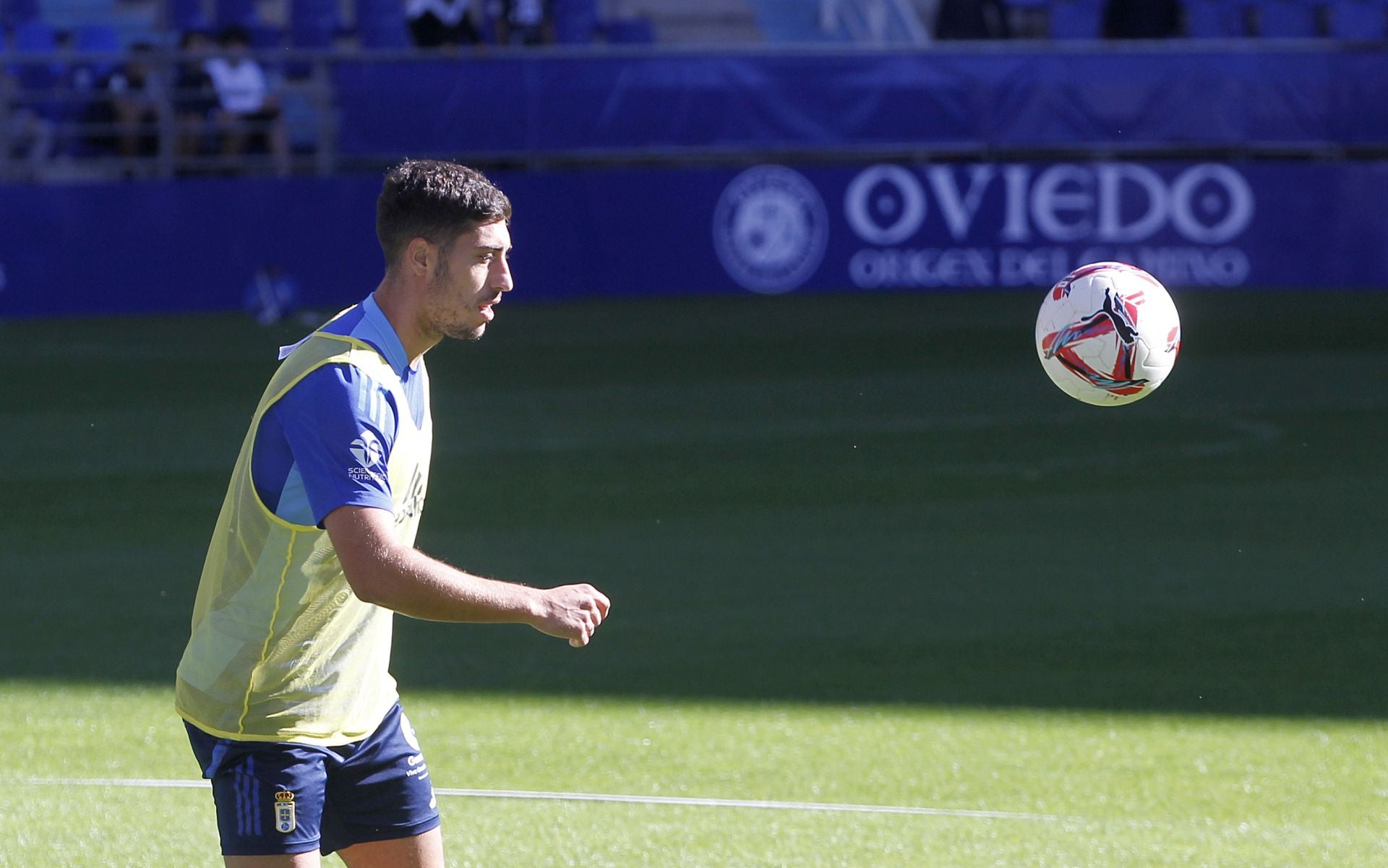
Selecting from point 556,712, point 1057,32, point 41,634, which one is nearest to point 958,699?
point 556,712

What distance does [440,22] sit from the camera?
24.0 meters

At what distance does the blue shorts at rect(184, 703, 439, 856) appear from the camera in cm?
434

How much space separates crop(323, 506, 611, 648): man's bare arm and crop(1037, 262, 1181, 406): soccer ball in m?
2.94

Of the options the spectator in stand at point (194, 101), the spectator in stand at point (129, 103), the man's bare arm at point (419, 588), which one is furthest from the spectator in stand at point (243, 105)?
the man's bare arm at point (419, 588)

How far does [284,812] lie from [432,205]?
1326mm

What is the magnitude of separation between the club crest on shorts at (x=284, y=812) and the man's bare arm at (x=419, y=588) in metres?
0.53

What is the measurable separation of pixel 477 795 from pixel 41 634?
3164 mm

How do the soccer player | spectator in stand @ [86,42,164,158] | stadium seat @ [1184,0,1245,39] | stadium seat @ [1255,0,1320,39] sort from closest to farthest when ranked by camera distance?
the soccer player → spectator in stand @ [86,42,164,158] → stadium seat @ [1184,0,1245,39] → stadium seat @ [1255,0,1320,39]

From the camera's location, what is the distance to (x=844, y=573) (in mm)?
10266

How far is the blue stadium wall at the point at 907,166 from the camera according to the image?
899 inches

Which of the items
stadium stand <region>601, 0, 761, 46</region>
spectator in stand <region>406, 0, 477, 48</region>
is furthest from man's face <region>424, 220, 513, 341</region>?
stadium stand <region>601, 0, 761, 46</region>

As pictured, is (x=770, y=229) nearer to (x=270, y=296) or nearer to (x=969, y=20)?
(x=969, y=20)

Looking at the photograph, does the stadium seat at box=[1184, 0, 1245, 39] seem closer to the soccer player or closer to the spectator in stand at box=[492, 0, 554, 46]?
the spectator in stand at box=[492, 0, 554, 46]

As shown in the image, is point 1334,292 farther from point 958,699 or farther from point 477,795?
point 477,795
